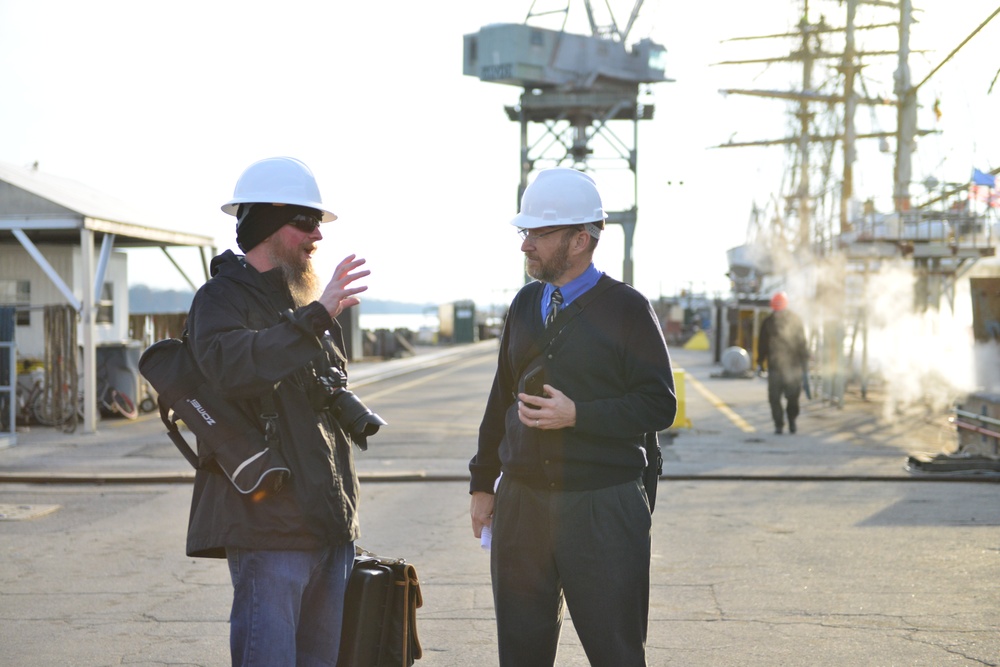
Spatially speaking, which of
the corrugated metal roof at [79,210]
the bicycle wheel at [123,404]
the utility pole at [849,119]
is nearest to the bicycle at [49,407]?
the bicycle wheel at [123,404]

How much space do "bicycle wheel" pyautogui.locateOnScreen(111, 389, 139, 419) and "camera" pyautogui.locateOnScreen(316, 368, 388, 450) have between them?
586 inches

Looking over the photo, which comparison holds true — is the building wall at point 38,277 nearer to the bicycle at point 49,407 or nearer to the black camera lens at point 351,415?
the bicycle at point 49,407

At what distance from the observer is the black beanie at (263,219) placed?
10.5ft

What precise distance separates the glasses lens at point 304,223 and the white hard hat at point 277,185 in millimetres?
42

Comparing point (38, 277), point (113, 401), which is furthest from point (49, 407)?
point (38, 277)

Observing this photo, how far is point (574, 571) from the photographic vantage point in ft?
10.9

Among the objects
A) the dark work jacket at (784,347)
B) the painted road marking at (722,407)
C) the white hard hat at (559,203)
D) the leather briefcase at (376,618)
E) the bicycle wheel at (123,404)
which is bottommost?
the painted road marking at (722,407)

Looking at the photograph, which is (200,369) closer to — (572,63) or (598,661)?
(598,661)

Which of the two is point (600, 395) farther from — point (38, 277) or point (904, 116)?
point (904, 116)

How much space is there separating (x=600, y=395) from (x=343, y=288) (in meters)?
0.89

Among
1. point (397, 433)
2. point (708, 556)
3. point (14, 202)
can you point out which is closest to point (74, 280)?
point (14, 202)

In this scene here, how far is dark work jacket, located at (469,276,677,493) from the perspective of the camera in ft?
11.0

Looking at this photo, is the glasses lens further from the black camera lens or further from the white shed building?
the white shed building

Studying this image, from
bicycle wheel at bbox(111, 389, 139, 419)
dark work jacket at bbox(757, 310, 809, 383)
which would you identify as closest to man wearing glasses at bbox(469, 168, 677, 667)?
dark work jacket at bbox(757, 310, 809, 383)
